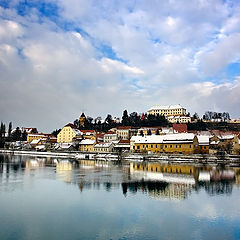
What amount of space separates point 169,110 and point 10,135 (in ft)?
171

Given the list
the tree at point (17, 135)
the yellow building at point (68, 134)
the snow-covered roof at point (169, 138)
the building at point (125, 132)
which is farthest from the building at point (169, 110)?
the tree at point (17, 135)

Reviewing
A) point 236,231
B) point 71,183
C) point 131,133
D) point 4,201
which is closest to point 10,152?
point 131,133

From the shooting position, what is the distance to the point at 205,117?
3356 inches

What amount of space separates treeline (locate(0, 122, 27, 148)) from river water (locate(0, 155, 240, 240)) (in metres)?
58.1

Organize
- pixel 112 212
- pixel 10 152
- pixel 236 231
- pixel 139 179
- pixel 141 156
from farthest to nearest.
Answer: pixel 10 152 → pixel 141 156 → pixel 139 179 → pixel 112 212 → pixel 236 231

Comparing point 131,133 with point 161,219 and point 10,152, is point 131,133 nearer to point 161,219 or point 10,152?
point 10,152

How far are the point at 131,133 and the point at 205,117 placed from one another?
97.5 ft

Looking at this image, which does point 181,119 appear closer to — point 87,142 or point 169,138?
point 87,142

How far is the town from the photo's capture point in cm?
4138

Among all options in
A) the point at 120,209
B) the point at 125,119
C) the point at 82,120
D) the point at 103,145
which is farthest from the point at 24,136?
the point at 120,209

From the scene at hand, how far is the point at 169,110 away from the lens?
8850 centimetres

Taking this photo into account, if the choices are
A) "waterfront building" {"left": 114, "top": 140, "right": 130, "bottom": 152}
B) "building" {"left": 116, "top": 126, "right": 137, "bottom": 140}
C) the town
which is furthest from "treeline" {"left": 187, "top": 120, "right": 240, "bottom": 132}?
"waterfront building" {"left": 114, "top": 140, "right": 130, "bottom": 152}

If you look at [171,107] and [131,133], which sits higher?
[171,107]

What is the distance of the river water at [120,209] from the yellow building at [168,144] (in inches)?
820
